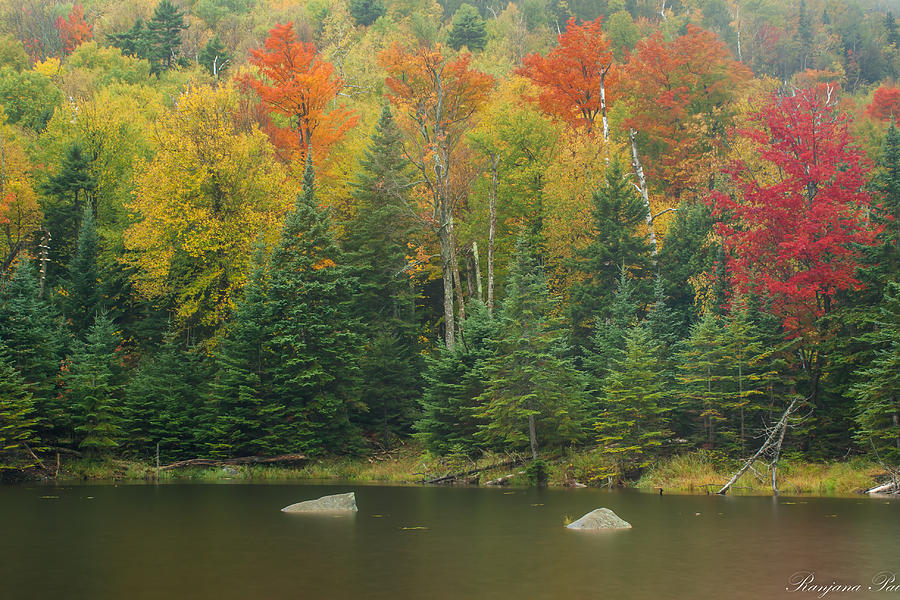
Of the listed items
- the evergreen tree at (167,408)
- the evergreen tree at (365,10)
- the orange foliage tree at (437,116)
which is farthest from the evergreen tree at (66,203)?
the evergreen tree at (365,10)

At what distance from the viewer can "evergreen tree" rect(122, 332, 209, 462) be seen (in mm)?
40406

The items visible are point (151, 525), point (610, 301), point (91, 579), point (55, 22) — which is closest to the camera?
point (91, 579)

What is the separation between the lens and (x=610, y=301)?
1706 inches

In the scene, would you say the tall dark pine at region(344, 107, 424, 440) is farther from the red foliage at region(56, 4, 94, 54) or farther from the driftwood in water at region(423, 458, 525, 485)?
the red foliage at region(56, 4, 94, 54)

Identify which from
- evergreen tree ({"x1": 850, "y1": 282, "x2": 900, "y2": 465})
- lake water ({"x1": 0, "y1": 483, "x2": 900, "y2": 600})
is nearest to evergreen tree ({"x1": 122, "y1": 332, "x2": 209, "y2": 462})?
lake water ({"x1": 0, "y1": 483, "x2": 900, "y2": 600})

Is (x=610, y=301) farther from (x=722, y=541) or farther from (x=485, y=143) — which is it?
(x=722, y=541)

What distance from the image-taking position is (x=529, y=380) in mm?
35406

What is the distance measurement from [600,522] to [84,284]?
37738mm

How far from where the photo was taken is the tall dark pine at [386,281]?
148 feet

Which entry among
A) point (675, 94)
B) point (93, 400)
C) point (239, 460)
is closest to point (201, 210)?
point (93, 400)

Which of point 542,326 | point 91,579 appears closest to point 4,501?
point 91,579

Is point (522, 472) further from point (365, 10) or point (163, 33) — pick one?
point (365, 10)

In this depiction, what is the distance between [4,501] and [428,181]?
2791cm

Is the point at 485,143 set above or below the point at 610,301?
above
